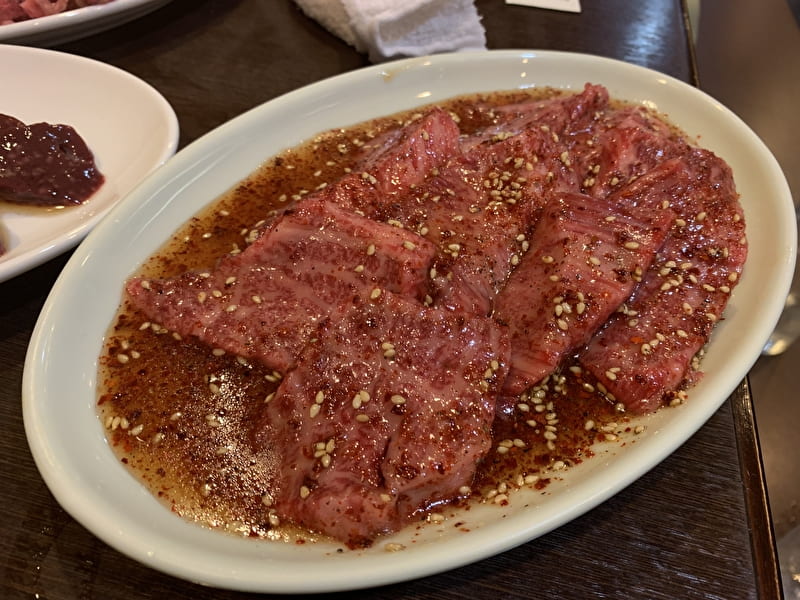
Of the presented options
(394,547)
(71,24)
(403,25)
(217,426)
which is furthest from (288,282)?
(71,24)

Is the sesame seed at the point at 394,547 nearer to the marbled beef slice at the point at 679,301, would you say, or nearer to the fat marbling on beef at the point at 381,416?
the fat marbling on beef at the point at 381,416

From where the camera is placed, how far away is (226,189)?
321cm

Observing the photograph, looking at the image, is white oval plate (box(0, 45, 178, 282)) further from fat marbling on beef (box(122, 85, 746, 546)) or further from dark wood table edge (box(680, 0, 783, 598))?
dark wood table edge (box(680, 0, 783, 598))

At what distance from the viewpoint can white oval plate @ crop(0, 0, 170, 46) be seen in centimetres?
395

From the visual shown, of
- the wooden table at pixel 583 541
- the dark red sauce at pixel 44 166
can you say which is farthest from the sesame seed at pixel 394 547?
the dark red sauce at pixel 44 166

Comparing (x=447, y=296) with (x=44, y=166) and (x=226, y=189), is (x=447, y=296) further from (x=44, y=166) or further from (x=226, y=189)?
(x=44, y=166)

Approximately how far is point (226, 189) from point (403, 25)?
6.43ft

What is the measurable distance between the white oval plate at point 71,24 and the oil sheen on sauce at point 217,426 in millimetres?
2314

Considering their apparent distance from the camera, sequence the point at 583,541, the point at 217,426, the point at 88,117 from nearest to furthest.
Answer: the point at 583,541, the point at 217,426, the point at 88,117

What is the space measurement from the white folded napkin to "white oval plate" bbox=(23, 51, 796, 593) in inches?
20.4

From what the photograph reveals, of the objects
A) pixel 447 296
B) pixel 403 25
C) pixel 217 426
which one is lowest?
pixel 217 426

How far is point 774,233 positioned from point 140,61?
14.3 ft

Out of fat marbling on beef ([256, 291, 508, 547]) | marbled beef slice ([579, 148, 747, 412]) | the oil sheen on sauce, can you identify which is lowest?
the oil sheen on sauce

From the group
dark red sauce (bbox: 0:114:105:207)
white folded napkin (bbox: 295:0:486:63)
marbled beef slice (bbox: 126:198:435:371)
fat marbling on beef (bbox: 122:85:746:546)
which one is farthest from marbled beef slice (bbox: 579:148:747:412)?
dark red sauce (bbox: 0:114:105:207)
